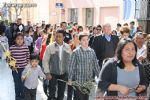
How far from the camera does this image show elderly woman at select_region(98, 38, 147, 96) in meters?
4.29

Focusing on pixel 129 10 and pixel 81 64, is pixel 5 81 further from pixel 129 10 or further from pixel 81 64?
pixel 129 10

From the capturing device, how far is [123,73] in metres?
4.30

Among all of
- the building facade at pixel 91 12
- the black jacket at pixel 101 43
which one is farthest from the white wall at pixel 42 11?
the black jacket at pixel 101 43

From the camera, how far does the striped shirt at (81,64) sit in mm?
6902

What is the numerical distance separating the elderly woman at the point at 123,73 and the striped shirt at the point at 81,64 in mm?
2557

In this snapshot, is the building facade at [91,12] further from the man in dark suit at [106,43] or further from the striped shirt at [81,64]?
the striped shirt at [81,64]

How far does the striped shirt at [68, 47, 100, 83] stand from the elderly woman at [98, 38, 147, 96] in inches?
101

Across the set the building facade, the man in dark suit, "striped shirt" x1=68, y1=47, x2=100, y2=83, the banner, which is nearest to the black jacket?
the man in dark suit

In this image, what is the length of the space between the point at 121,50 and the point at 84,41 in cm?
256

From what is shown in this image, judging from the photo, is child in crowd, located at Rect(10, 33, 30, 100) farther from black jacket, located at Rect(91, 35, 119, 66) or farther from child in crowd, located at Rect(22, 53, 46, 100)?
black jacket, located at Rect(91, 35, 119, 66)

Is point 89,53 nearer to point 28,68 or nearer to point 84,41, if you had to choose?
point 84,41

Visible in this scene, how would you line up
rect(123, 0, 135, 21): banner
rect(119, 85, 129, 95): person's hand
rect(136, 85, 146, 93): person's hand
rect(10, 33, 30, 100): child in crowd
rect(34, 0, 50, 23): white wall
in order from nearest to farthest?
rect(119, 85, 129, 95): person's hand → rect(136, 85, 146, 93): person's hand → rect(10, 33, 30, 100): child in crowd → rect(123, 0, 135, 21): banner → rect(34, 0, 50, 23): white wall

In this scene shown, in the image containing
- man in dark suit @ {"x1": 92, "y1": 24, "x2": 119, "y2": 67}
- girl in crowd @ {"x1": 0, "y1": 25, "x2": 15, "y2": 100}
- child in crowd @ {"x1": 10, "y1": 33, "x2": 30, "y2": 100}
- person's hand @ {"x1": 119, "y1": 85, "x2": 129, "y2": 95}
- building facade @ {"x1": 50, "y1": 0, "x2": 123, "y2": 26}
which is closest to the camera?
person's hand @ {"x1": 119, "y1": 85, "x2": 129, "y2": 95}

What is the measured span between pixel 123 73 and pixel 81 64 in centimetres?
265
